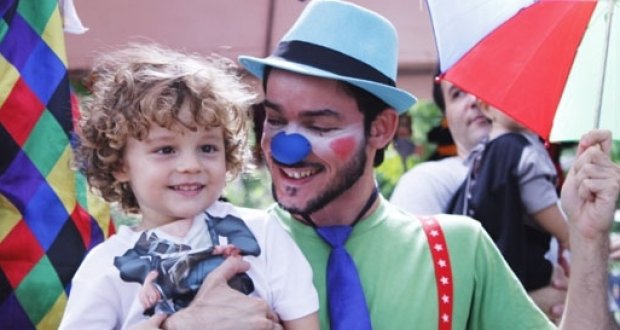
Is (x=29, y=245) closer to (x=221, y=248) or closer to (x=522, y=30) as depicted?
(x=221, y=248)

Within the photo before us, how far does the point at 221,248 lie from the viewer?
2451mm

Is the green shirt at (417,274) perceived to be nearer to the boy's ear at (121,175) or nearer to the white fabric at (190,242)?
the white fabric at (190,242)

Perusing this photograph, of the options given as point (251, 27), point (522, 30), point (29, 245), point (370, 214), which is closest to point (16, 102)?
point (29, 245)

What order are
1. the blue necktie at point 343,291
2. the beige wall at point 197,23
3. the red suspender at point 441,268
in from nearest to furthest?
the blue necktie at point 343,291
the red suspender at point 441,268
the beige wall at point 197,23

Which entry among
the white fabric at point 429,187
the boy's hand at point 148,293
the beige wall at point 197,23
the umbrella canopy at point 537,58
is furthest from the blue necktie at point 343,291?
the white fabric at point 429,187

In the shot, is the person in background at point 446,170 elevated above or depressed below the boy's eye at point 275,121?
below

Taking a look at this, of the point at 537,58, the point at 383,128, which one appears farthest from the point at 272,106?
the point at 537,58

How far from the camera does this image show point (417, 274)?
2740 millimetres

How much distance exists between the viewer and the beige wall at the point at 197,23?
13.2 ft

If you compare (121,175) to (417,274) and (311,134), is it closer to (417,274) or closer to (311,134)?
(311,134)

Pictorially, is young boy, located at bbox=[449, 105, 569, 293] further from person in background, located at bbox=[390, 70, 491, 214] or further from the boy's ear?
the boy's ear

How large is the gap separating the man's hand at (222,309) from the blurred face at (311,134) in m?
0.36

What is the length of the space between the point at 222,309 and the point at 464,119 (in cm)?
252

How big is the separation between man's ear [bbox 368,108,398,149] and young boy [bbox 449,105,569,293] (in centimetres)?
123
